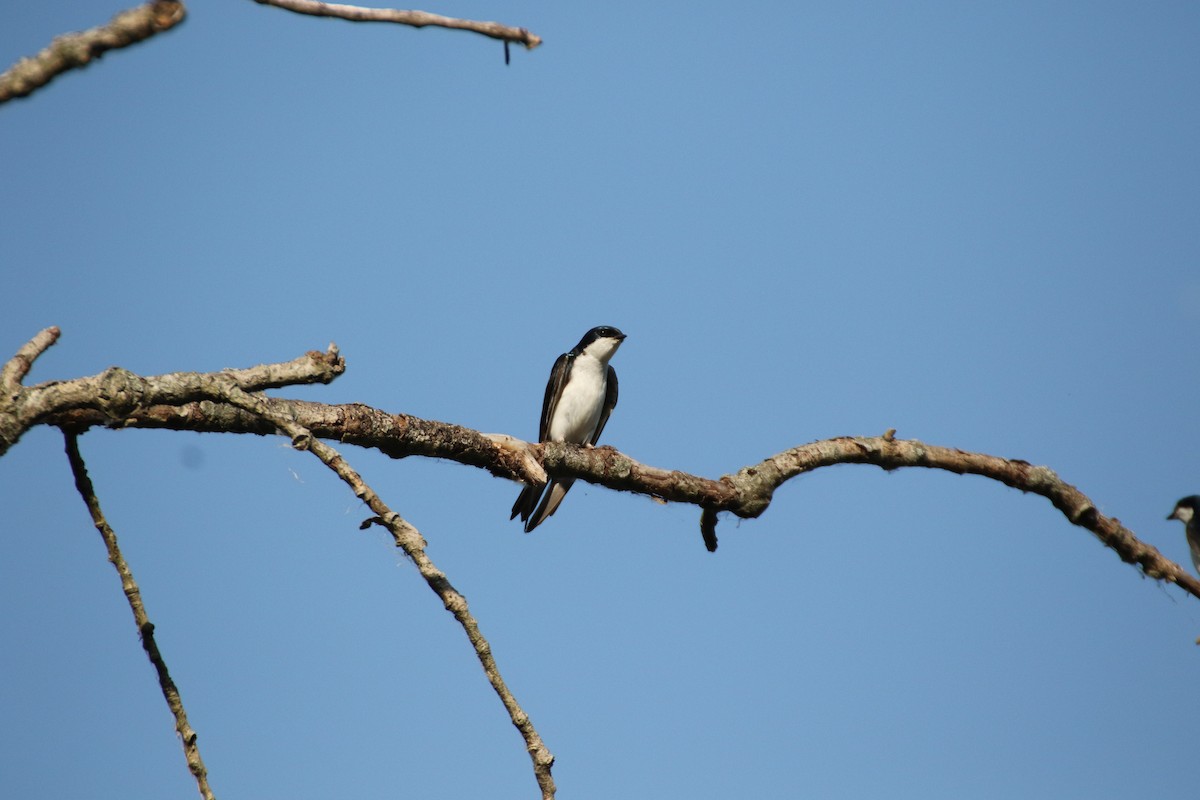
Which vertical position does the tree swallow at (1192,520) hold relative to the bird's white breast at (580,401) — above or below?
below

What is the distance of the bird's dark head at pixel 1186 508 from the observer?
11266mm

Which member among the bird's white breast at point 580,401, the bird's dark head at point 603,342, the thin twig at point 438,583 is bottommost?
the thin twig at point 438,583

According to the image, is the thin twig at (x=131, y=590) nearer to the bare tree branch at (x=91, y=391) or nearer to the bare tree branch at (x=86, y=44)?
the bare tree branch at (x=91, y=391)

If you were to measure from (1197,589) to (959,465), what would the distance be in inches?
47.7

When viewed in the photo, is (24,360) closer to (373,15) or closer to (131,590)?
(131,590)

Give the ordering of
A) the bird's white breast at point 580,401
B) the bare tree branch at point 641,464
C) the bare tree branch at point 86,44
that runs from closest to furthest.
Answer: the bare tree branch at point 86,44, the bare tree branch at point 641,464, the bird's white breast at point 580,401

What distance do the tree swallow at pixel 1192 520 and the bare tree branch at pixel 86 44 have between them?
37.0ft

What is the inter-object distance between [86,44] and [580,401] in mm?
7289

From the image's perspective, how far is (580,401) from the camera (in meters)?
9.56

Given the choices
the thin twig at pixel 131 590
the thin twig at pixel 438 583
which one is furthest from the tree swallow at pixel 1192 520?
the thin twig at pixel 131 590

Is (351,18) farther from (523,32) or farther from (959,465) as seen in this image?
(959,465)

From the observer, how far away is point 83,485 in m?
3.60

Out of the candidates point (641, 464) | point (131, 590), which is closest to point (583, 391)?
point (641, 464)

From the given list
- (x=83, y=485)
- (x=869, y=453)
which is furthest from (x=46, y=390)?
(x=869, y=453)
